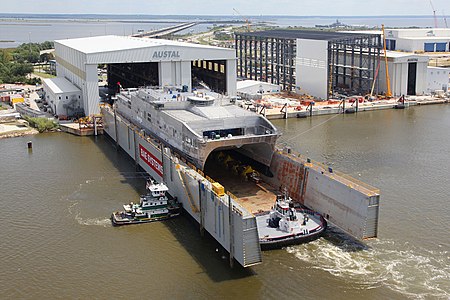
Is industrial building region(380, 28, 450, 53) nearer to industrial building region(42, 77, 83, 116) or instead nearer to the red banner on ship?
industrial building region(42, 77, 83, 116)

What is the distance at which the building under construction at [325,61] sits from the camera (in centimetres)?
5034

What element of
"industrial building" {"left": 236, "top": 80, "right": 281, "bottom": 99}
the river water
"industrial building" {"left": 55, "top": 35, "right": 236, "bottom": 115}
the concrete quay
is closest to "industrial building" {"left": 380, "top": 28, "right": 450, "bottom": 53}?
the concrete quay

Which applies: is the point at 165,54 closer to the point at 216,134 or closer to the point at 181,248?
the point at 216,134

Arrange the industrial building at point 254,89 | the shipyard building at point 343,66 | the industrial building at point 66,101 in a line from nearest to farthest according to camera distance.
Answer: the industrial building at point 66,101
the shipyard building at point 343,66
the industrial building at point 254,89

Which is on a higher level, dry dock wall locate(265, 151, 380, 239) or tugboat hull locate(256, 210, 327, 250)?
dry dock wall locate(265, 151, 380, 239)

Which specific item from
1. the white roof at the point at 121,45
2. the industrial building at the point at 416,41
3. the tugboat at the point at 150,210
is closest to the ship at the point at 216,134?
the tugboat at the point at 150,210

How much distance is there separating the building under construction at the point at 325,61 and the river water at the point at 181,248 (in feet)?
69.5

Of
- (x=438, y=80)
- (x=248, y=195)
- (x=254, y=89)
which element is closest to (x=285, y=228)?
(x=248, y=195)

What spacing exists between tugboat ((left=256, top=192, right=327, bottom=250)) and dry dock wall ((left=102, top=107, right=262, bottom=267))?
1676 millimetres

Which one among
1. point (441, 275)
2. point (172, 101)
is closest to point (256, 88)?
point (172, 101)

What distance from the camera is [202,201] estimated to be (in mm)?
19438

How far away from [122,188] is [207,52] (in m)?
19.2

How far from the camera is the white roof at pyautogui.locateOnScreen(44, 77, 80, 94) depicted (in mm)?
42656

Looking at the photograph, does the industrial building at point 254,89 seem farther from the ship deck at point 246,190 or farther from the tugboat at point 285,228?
the tugboat at point 285,228
